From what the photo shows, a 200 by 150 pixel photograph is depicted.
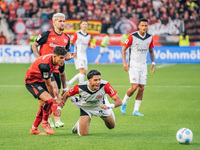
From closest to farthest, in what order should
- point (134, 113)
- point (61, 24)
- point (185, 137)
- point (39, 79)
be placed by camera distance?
1. point (185, 137)
2. point (39, 79)
3. point (61, 24)
4. point (134, 113)

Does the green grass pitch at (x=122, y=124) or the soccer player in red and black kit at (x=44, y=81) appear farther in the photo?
the soccer player in red and black kit at (x=44, y=81)

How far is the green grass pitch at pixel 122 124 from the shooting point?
6445mm

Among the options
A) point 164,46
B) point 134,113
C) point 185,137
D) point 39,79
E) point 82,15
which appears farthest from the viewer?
point 82,15

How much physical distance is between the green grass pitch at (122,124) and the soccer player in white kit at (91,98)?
209mm

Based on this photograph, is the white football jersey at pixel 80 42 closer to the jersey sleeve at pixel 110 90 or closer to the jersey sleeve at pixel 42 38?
the jersey sleeve at pixel 42 38

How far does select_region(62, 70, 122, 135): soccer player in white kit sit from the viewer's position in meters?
7.02

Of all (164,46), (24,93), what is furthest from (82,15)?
(24,93)

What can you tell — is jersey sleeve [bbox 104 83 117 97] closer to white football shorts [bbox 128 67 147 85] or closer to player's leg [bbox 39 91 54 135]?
player's leg [bbox 39 91 54 135]

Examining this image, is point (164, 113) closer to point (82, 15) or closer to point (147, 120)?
point (147, 120)

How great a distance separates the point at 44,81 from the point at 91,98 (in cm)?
92

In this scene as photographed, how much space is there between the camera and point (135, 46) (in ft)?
32.3

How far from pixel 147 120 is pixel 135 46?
1.94m

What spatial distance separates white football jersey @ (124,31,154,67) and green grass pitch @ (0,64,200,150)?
127 centimetres

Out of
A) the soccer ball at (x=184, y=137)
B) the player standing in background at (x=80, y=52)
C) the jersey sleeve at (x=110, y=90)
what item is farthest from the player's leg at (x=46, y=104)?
the player standing in background at (x=80, y=52)
